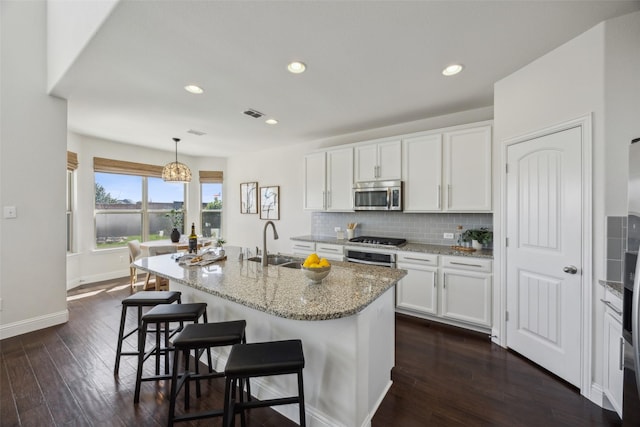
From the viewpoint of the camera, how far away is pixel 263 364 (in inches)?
49.8

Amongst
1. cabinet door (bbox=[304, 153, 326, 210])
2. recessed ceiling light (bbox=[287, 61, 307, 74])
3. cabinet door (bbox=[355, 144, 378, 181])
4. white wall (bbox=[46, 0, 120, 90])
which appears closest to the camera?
white wall (bbox=[46, 0, 120, 90])

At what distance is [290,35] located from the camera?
1.90 meters

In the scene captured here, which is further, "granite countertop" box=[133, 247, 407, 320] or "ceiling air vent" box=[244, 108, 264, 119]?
"ceiling air vent" box=[244, 108, 264, 119]

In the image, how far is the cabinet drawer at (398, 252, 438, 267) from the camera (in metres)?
3.04

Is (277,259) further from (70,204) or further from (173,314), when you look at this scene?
(70,204)

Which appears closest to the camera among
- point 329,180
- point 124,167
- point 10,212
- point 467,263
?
point 10,212

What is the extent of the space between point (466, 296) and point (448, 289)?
186mm

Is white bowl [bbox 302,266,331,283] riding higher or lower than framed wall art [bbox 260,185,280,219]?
lower

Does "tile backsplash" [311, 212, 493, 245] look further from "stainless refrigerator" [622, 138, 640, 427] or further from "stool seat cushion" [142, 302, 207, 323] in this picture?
Answer: "stool seat cushion" [142, 302, 207, 323]

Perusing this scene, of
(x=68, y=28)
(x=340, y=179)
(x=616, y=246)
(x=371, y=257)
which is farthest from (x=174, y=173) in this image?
(x=616, y=246)

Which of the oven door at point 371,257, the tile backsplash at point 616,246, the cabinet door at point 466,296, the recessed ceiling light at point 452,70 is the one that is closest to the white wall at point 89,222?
the oven door at point 371,257

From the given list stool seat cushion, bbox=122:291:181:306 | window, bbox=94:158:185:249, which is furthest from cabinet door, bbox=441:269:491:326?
window, bbox=94:158:185:249

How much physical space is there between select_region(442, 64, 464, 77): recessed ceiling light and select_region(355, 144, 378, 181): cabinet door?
1.39 meters

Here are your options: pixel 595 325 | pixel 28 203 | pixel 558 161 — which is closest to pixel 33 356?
pixel 28 203
